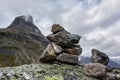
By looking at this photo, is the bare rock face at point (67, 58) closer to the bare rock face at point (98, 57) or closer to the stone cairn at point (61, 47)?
the stone cairn at point (61, 47)

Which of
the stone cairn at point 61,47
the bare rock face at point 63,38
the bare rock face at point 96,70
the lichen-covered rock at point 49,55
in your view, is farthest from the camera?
the bare rock face at point 63,38

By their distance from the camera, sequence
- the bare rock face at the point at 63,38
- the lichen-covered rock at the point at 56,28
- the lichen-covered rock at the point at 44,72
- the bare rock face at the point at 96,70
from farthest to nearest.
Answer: the lichen-covered rock at the point at 56,28 < the bare rock face at the point at 63,38 < the bare rock face at the point at 96,70 < the lichen-covered rock at the point at 44,72

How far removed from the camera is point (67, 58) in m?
22.7

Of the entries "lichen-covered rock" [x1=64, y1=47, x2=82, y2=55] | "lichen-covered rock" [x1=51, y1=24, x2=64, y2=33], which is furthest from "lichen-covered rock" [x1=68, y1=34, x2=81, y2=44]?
"lichen-covered rock" [x1=51, y1=24, x2=64, y2=33]

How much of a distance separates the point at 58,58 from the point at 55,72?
2179 mm

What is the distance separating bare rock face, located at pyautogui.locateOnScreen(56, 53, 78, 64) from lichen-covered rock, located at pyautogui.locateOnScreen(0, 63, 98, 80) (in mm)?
541

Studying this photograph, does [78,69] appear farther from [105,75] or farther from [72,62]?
[105,75]

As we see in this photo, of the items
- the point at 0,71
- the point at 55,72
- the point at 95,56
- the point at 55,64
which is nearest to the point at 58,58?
the point at 55,64

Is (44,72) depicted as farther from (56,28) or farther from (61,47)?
(56,28)

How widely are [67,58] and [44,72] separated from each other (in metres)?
3.38

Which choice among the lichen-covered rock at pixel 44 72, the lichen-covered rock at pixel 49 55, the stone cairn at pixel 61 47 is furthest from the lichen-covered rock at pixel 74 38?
the lichen-covered rock at pixel 44 72

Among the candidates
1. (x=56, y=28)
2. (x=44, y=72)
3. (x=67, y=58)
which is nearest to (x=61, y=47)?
(x=67, y=58)

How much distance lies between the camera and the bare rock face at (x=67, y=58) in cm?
2247

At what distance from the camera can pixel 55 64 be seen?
72.5 ft
